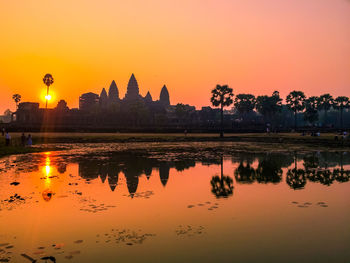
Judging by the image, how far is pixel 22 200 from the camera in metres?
12.9

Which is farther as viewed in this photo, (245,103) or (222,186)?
(245,103)

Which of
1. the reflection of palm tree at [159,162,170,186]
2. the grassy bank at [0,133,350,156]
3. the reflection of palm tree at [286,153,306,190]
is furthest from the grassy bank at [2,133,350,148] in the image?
the reflection of palm tree at [159,162,170,186]

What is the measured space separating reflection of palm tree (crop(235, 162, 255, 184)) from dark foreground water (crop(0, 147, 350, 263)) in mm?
95

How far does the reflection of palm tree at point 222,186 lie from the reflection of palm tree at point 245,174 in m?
0.68

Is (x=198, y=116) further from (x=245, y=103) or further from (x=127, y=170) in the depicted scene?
(x=127, y=170)

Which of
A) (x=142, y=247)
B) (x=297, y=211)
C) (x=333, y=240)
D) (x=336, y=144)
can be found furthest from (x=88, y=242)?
(x=336, y=144)

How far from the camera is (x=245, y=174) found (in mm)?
19938

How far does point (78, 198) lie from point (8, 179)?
21.0 ft

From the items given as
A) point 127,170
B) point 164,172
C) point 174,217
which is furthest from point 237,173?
point 174,217

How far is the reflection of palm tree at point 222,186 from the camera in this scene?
14.5m

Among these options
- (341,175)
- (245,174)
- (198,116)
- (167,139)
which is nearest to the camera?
(341,175)

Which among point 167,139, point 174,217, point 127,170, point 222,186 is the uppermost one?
point 167,139

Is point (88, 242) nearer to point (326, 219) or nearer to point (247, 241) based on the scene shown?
point (247, 241)

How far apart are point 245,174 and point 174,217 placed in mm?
10106
